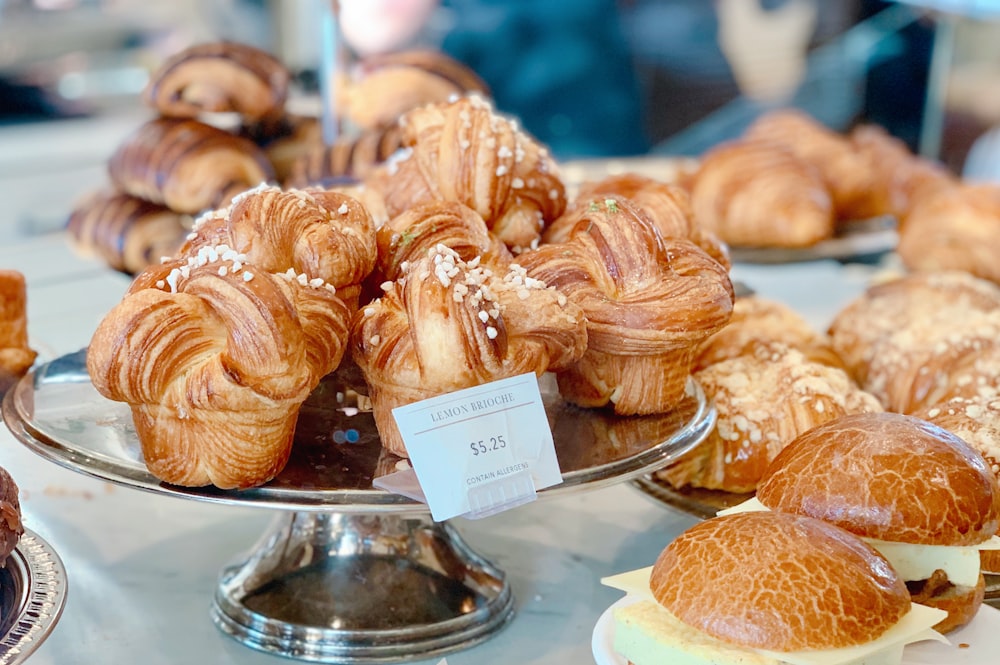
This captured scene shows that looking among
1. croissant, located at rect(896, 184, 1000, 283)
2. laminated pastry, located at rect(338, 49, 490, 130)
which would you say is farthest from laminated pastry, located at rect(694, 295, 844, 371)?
laminated pastry, located at rect(338, 49, 490, 130)

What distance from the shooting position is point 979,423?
1932mm

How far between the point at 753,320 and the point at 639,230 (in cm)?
68

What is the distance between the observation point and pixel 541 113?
5148mm

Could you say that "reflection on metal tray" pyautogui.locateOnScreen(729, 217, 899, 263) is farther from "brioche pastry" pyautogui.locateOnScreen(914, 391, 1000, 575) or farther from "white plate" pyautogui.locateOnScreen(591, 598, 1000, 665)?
"white plate" pyautogui.locateOnScreen(591, 598, 1000, 665)

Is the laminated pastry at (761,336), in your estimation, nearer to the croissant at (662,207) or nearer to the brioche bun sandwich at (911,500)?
the croissant at (662,207)

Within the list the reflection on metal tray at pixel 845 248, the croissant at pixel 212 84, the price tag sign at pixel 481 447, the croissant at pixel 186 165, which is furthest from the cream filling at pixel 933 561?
the croissant at pixel 212 84

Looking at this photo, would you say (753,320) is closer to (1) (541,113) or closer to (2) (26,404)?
(2) (26,404)

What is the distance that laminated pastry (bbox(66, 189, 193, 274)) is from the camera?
10.8 ft

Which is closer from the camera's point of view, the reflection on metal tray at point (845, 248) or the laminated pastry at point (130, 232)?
the laminated pastry at point (130, 232)

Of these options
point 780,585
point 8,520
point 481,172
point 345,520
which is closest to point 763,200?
point 481,172

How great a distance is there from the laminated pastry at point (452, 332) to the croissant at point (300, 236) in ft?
0.21

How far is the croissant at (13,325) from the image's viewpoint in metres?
2.02

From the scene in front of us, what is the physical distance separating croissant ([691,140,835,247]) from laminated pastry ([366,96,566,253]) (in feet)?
4.97

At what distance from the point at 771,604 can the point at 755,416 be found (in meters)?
0.73
